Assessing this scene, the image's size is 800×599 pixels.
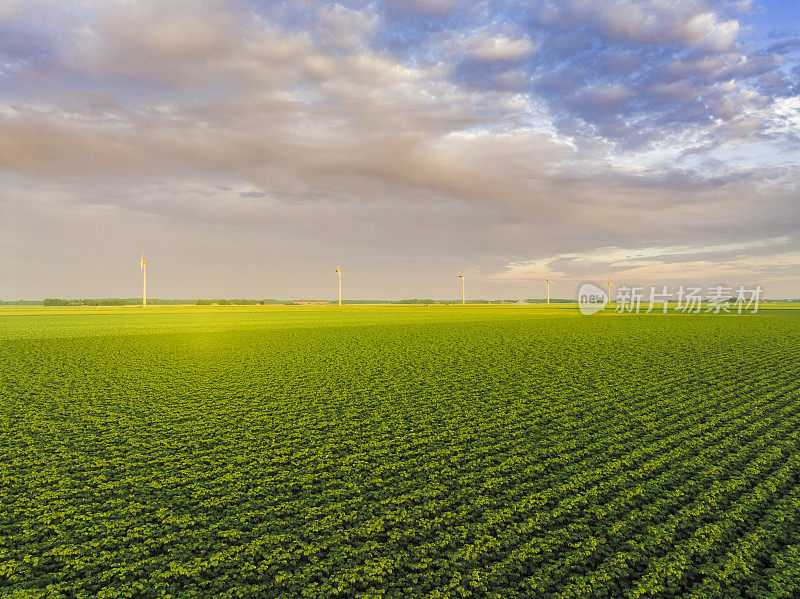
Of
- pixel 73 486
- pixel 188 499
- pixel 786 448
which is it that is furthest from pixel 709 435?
pixel 73 486

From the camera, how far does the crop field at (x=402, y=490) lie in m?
5.45

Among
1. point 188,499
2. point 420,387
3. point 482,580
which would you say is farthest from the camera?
point 420,387

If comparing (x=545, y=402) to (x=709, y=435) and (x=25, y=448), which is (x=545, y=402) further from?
(x=25, y=448)

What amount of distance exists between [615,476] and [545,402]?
5.86 metres

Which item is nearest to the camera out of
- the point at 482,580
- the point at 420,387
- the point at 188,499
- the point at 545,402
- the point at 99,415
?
the point at 482,580

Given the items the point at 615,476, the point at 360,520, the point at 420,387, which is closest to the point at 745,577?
the point at 615,476

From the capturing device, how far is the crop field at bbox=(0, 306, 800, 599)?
5445mm

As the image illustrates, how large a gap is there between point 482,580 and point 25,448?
398 inches

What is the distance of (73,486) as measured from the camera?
26.2 feet

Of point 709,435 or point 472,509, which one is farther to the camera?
point 709,435

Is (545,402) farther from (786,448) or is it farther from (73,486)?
(73,486)

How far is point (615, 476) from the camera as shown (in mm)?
8305

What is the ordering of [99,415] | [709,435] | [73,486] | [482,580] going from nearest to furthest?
[482,580], [73,486], [709,435], [99,415]

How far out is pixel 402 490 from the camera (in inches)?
302
